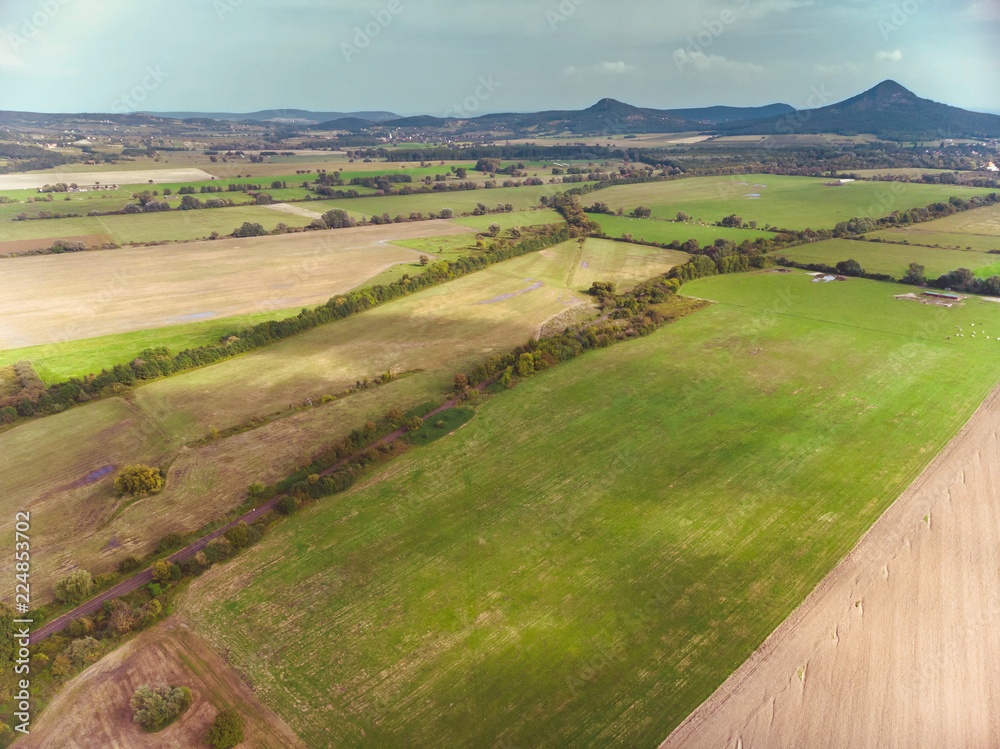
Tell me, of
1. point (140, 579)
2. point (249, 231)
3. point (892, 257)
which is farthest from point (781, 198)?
point (140, 579)

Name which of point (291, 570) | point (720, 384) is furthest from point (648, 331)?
point (291, 570)

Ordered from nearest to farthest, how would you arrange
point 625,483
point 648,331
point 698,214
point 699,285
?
point 625,483, point 648,331, point 699,285, point 698,214

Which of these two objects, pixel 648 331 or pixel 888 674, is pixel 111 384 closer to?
pixel 648 331

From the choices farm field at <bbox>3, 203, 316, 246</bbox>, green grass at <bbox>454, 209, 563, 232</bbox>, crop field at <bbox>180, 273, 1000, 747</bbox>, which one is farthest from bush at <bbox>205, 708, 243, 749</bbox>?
green grass at <bbox>454, 209, 563, 232</bbox>

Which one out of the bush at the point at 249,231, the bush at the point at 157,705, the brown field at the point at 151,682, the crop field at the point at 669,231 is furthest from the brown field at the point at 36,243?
the crop field at the point at 669,231

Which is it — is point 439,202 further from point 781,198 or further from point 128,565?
point 128,565

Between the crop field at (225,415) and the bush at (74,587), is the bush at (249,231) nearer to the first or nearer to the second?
the crop field at (225,415)

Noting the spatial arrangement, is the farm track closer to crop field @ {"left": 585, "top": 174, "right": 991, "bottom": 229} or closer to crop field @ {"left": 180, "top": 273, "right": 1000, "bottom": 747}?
crop field @ {"left": 180, "top": 273, "right": 1000, "bottom": 747}
